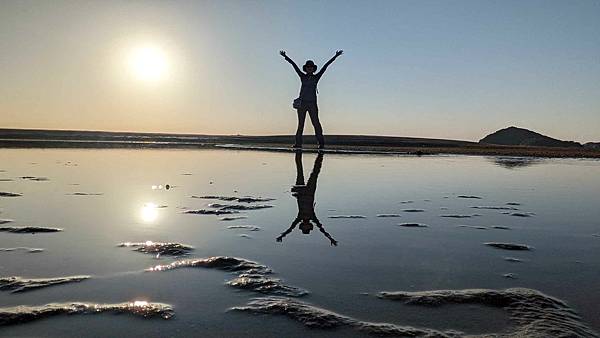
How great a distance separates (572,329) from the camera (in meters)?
2.67

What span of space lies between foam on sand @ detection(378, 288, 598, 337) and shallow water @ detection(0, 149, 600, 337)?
0.9 inches

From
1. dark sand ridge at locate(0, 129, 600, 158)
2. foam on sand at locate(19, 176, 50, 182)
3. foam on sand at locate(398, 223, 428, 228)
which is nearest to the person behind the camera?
foam on sand at locate(398, 223, 428, 228)

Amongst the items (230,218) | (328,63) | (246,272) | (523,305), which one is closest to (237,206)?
(230,218)

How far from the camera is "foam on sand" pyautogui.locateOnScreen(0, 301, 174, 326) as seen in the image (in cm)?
275

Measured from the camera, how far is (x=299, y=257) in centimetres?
418

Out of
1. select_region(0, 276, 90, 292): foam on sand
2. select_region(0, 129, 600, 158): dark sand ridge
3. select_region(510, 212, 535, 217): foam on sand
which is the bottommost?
select_region(0, 276, 90, 292): foam on sand

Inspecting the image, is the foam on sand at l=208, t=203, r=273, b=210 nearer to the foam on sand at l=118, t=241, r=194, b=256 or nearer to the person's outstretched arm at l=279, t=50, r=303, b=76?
the foam on sand at l=118, t=241, r=194, b=256

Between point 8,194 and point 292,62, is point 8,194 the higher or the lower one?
the lower one

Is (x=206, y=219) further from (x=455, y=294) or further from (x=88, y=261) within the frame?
→ (x=455, y=294)

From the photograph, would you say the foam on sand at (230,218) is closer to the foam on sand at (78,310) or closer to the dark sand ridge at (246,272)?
the dark sand ridge at (246,272)

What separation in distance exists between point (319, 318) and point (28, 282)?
2056 millimetres

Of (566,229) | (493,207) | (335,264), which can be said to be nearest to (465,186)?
(493,207)

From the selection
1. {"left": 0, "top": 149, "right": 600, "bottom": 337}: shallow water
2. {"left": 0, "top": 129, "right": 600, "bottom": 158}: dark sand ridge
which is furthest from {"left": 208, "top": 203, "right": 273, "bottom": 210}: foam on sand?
{"left": 0, "top": 129, "right": 600, "bottom": 158}: dark sand ridge

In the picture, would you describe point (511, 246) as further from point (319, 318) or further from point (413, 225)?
point (319, 318)
